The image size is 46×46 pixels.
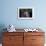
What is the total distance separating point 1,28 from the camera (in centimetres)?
416

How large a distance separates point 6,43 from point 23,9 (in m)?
1.22

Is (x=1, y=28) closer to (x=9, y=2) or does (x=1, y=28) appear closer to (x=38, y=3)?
(x=9, y=2)

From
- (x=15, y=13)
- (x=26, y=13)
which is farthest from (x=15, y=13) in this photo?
(x=26, y=13)

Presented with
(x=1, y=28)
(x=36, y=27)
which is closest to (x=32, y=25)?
(x=36, y=27)

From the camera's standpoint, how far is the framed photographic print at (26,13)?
4.11 metres

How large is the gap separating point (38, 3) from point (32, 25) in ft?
2.43

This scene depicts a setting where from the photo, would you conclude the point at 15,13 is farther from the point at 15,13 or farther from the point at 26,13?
the point at 26,13

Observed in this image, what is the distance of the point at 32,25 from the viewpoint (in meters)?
4.17

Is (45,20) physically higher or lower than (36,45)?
higher

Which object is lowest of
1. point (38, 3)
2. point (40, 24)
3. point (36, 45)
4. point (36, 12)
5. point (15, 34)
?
point (36, 45)

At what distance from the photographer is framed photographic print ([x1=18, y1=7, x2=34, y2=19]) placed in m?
4.11

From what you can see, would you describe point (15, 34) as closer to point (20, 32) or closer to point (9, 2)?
point (20, 32)

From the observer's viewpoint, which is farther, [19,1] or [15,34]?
[19,1]

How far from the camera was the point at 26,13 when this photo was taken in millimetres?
4145
